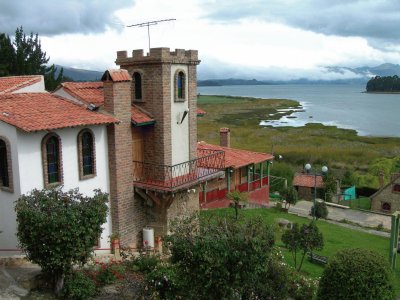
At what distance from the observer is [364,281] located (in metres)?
12.8

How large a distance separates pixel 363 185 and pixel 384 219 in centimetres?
1180

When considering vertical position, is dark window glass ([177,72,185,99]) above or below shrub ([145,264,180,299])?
above

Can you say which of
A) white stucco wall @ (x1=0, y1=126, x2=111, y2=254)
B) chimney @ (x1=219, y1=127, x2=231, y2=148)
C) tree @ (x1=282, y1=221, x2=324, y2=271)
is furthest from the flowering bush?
chimney @ (x1=219, y1=127, x2=231, y2=148)

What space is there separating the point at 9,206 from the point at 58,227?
4.89 metres

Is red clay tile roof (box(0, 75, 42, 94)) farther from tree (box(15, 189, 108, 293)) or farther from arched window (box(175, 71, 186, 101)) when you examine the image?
tree (box(15, 189, 108, 293))

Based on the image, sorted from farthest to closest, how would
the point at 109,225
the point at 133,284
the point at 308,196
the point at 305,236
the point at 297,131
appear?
the point at 297,131 < the point at 308,196 < the point at 305,236 < the point at 109,225 < the point at 133,284

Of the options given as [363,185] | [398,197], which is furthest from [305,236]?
[363,185]

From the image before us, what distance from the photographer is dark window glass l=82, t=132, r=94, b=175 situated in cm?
1713

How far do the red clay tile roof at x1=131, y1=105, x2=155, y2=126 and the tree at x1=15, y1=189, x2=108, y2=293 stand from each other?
6.20 metres

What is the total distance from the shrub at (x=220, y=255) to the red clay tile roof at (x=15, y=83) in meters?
10.1

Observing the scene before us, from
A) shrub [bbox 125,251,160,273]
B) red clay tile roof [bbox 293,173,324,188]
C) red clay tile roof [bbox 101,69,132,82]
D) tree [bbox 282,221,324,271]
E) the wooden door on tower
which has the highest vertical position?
red clay tile roof [bbox 101,69,132,82]

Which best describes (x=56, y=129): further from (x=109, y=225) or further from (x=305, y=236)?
(x=305, y=236)

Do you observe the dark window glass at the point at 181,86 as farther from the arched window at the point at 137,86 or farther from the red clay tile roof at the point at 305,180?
the red clay tile roof at the point at 305,180

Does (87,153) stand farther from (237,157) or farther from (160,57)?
(237,157)
